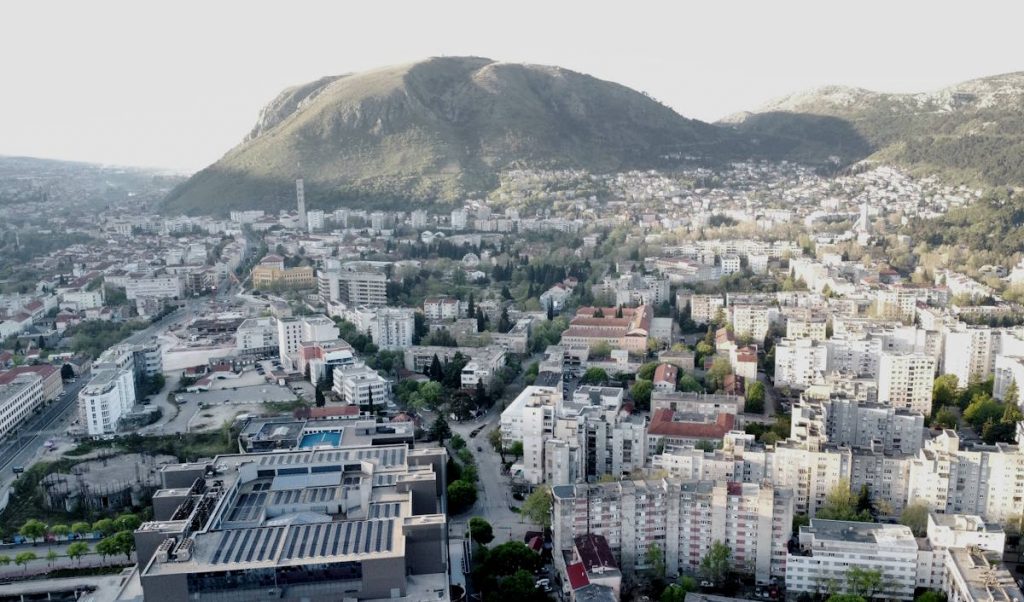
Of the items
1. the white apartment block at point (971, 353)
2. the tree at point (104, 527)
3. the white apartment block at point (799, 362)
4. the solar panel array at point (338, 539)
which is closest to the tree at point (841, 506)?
the white apartment block at point (799, 362)

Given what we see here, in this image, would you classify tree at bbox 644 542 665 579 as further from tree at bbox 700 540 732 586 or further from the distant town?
tree at bbox 700 540 732 586

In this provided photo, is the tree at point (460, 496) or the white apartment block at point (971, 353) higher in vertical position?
the white apartment block at point (971, 353)

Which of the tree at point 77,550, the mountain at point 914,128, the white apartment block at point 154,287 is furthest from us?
the mountain at point 914,128

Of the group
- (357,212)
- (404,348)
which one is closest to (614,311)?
(404,348)

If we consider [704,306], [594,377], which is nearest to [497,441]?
[594,377]

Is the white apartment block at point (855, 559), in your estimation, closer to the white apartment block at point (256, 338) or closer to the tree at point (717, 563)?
the tree at point (717, 563)

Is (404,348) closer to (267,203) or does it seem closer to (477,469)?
(477,469)
